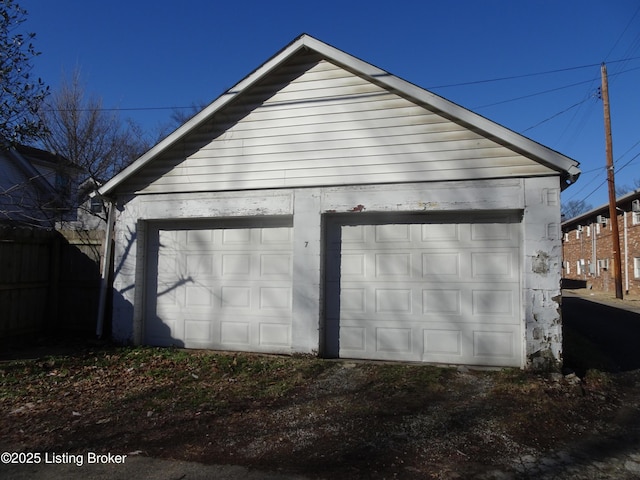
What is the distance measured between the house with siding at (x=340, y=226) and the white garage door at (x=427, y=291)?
2 centimetres

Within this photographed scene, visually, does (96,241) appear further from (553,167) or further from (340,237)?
(553,167)

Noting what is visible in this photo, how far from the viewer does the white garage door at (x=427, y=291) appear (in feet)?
21.5

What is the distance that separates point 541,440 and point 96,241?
840cm

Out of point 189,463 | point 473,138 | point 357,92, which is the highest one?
point 357,92

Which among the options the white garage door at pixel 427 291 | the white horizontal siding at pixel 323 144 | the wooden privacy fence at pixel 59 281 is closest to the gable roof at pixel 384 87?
the white horizontal siding at pixel 323 144

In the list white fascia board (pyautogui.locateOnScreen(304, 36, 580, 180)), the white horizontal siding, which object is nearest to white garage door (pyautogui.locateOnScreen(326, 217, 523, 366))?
the white horizontal siding

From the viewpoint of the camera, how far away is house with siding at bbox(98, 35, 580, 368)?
6488 mm

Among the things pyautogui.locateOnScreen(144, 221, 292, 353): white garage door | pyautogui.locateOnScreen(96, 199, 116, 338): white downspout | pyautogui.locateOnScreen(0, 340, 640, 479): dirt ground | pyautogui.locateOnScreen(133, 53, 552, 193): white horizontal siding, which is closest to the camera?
pyautogui.locateOnScreen(0, 340, 640, 479): dirt ground

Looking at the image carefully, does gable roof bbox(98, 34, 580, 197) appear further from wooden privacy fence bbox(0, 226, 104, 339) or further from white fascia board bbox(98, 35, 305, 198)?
wooden privacy fence bbox(0, 226, 104, 339)

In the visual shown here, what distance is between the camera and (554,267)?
6.16 meters

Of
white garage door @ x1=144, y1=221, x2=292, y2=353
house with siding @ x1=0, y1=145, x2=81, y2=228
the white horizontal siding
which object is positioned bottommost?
white garage door @ x1=144, y1=221, x2=292, y2=353

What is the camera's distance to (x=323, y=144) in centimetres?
720

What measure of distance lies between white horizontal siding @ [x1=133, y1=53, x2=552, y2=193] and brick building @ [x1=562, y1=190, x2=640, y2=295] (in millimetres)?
21171

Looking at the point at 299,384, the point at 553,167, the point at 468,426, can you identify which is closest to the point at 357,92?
the point at 553,167
